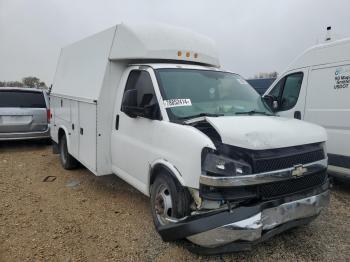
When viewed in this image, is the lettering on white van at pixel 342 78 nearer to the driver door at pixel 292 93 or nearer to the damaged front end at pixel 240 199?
the driver door at pixel 292 93

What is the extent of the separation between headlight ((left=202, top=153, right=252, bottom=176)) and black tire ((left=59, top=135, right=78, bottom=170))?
457cm

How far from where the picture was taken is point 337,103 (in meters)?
5.52

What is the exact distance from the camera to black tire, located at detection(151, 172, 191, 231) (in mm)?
3193

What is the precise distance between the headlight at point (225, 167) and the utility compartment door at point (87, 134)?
2580 millimetres

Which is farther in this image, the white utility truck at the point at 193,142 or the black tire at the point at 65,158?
the black tire at the point at 65,158

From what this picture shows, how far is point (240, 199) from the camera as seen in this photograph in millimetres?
2904

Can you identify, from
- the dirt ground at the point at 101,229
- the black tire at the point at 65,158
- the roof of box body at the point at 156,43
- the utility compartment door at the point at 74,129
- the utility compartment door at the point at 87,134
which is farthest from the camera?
the black tire at the point at 65,158

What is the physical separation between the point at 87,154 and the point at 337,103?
4446 millimetres

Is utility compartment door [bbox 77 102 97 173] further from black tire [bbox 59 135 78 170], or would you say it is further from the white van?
the white van

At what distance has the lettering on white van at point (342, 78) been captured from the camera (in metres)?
5.36

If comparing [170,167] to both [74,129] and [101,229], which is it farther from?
[74,129]

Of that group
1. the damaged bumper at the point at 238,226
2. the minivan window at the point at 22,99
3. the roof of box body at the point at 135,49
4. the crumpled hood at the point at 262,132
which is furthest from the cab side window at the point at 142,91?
the minivan window at the point at 22,99

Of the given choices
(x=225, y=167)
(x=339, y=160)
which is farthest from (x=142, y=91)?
(x=339, y=160)

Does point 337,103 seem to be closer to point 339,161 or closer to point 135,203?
point 339,161
